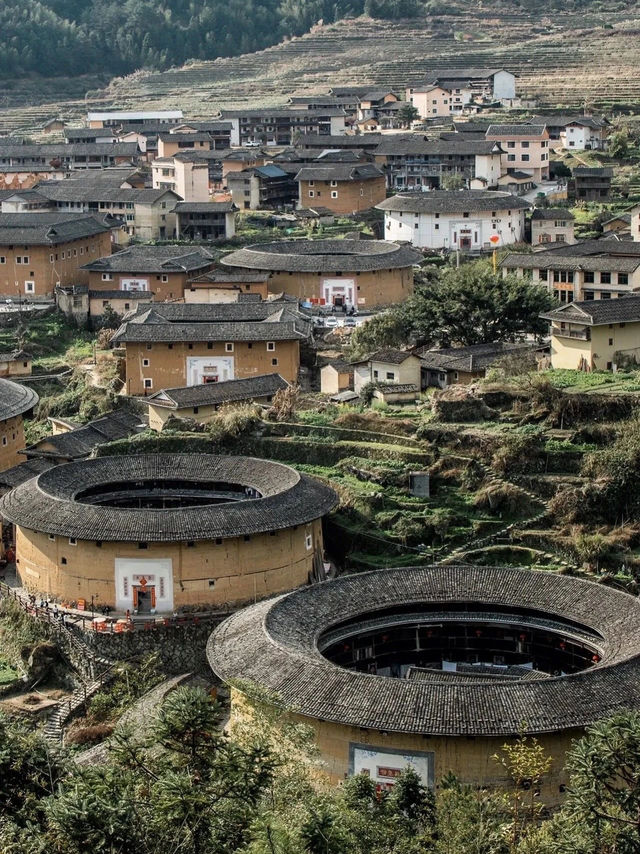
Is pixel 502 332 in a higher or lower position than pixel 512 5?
lower

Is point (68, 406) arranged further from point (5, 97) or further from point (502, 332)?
point (5, 97)

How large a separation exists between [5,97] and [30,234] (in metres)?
48.1

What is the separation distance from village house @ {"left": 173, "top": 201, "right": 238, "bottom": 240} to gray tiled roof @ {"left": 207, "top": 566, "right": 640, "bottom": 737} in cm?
3638

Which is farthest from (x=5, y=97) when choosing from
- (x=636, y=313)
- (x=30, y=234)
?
(x=636, y=313)

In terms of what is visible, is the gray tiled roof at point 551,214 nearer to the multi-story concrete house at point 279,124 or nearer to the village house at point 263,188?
the village house at point 263,188

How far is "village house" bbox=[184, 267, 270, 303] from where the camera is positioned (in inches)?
2131

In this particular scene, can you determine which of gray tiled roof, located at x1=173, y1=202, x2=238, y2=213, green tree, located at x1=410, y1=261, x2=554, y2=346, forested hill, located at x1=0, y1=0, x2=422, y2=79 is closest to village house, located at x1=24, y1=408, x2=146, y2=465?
green tree, located at x1=410, y1=261, x2=554, y2=346

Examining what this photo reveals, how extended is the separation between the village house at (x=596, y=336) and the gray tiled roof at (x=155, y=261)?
59.3 feet

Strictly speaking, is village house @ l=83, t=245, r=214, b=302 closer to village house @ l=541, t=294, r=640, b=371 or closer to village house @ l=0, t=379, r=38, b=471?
village house @ l=0, t=379, r=38, b=471

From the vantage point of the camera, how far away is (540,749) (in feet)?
79.6

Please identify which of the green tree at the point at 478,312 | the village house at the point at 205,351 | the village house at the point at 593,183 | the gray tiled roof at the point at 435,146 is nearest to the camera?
the village house at the point at 205,351

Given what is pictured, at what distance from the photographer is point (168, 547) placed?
33781mm

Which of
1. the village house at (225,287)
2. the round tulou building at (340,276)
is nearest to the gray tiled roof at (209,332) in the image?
the village house at (225,287)

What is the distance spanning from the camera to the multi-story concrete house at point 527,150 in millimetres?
72125
